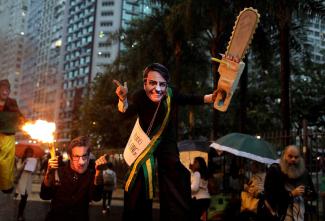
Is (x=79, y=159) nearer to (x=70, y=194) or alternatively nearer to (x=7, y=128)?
(x=70, y=194)

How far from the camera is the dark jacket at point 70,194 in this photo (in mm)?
4371

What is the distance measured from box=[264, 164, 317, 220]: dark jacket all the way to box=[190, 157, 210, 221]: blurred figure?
2.71 metres

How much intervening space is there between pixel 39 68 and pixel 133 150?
69.1 meters

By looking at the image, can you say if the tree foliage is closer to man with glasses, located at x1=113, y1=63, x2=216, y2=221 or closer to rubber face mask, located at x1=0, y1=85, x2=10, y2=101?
rubber face mask, located at x1=0, y1=85, x2=10, y2=101

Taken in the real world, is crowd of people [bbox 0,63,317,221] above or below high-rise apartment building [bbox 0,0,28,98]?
below

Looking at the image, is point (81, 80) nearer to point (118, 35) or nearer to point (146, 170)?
point (118, 35)

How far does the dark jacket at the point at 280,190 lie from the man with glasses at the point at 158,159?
2.15m

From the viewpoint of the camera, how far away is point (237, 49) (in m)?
3.85

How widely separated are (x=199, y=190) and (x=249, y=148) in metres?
1.37

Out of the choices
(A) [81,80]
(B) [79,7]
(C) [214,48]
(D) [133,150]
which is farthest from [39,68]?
(D) [133,150]

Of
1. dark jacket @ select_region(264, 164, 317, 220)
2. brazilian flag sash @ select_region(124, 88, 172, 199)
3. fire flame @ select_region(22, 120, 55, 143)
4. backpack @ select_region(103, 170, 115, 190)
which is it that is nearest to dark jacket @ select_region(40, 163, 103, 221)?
fire flame @ select_region(22, 120, 55, 143)

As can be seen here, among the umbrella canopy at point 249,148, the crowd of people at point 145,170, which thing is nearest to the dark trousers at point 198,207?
the umbrella canopy at point 249,148

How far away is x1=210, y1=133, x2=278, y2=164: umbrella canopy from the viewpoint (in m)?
8.95

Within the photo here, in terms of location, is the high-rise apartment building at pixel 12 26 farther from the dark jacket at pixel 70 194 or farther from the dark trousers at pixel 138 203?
the dark trousers at pixel 138 203
